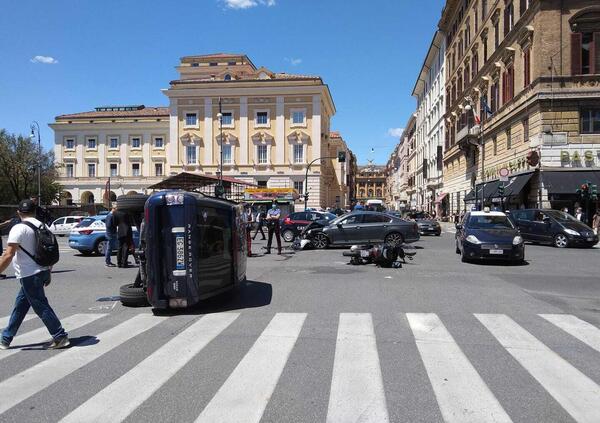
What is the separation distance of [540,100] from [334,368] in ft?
94.0

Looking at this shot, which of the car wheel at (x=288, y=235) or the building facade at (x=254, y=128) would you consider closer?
the car wheel at (x=288, y=235)

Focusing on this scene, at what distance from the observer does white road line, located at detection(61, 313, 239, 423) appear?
161 inches

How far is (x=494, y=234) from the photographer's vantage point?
14.9m

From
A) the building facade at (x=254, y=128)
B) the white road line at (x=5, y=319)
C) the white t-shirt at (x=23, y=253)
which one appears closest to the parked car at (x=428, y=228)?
the white road line at (x=5, y=319)

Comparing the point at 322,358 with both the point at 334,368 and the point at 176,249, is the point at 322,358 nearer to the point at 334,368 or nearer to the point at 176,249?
the point at 334,368

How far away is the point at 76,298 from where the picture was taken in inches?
384

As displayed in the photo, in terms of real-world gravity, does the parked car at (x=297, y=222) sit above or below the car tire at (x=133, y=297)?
above

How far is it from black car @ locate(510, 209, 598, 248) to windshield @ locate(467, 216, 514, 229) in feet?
21.2

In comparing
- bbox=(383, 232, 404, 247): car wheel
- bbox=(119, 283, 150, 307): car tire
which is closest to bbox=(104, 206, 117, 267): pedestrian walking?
bbox=(119, 283, 150, 307): car tire

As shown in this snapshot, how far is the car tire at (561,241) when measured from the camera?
68.8 ft

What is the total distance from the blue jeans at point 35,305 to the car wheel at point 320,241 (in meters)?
14.4

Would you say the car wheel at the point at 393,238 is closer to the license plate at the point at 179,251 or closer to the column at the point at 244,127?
the license plate at the point at 179,251

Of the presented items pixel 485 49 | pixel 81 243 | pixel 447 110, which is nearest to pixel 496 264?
pixel 81 243

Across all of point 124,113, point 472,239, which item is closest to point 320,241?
point 472,239
